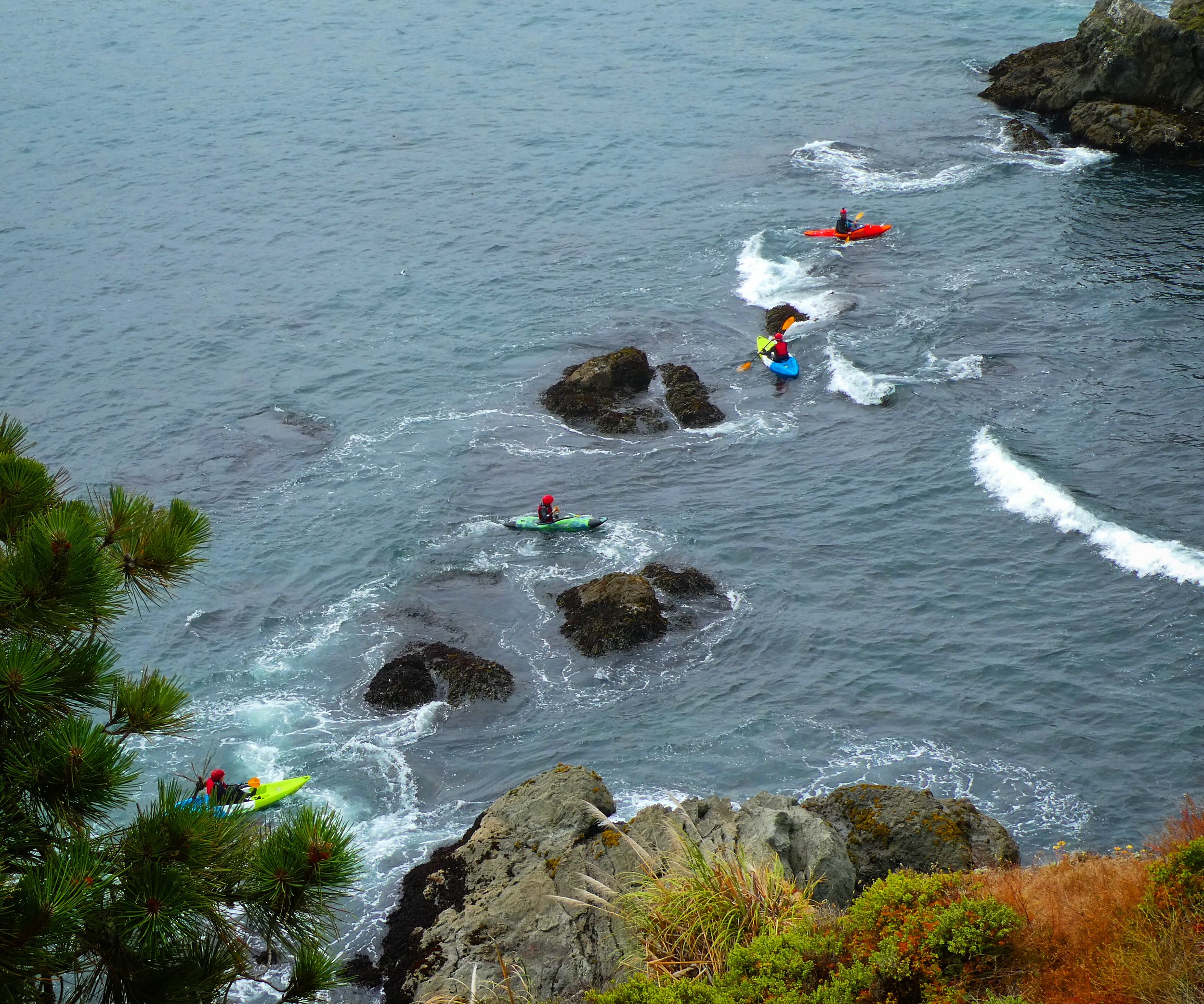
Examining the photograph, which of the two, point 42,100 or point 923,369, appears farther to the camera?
point 42,100

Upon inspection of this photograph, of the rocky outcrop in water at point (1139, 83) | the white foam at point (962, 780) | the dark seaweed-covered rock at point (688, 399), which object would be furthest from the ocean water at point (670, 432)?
the rocky outcrop in water at point (1139, 83)

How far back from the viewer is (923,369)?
38.0m

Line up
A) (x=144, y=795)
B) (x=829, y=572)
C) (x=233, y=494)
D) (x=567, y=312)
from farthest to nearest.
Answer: (x=567, y=312) → (x=233, y=494) → (x=829, y=572) → (x=144, y=795)

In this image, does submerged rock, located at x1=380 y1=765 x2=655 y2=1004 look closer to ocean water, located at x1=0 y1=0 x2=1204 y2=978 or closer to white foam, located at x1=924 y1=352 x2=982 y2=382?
ocean water, located at x1=0 y1=0 x2=1204 y2=978

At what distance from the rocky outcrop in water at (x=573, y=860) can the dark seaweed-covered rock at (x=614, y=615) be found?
818 cm

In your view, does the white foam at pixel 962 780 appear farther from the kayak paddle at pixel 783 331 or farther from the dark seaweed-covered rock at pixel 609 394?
the kayak paddle at pixel 783 331

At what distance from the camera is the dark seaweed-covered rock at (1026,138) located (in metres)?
54.4

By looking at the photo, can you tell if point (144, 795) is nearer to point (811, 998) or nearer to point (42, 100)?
point (811, 998)

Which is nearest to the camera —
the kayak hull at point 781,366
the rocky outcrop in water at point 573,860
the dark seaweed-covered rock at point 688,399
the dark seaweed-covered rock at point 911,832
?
the rocky outcrop in water at point 573,860

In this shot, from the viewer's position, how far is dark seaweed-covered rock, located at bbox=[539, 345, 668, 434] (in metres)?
37.7

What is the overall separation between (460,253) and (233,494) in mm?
21313

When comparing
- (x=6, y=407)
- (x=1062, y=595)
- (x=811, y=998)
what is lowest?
(x=6, y=407)

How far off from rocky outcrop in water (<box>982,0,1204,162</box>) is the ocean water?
1.62 meters

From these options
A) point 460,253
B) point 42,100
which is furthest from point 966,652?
point 42,100
